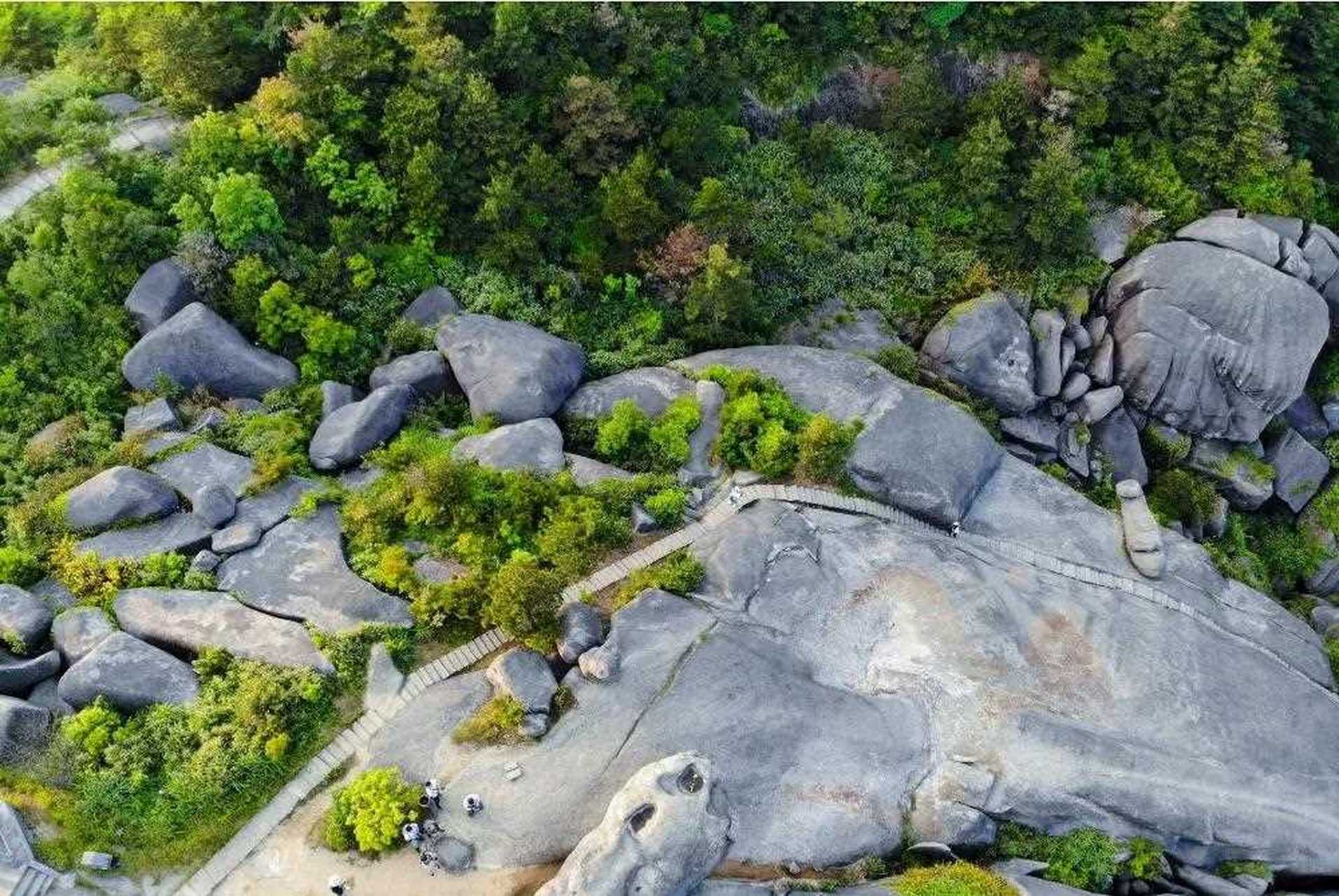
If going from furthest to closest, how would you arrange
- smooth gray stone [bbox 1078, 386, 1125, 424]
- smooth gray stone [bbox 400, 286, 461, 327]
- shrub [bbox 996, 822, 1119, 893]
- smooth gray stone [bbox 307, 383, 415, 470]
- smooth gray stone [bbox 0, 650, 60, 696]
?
smooth gray stone [bbox 1078, 386, 1125, 424], smooth gray stone [bbox 400, 286, 461, 327], smooth gray stone [bbox 307, 383, 415, 470], smooth gray stone [bbox 0, 650, 60, 696], shrub [bbox 996, 822, 1119, 893]

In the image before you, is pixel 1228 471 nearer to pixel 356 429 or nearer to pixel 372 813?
pixel 356 429

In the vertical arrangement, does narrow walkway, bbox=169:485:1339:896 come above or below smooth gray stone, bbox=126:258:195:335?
below

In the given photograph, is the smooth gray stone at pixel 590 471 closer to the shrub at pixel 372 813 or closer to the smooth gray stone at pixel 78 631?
the shrub at pixel 372 813

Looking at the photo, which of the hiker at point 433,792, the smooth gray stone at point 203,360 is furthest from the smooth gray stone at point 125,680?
the smooth gray stone at point 203,360

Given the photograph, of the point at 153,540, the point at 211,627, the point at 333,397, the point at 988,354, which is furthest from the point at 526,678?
the point at 988,354

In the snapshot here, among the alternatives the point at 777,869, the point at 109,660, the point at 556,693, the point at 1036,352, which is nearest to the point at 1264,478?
the point at 1036,352

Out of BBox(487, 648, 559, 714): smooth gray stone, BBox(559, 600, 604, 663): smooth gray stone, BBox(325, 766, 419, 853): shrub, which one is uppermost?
BBox(559, 600, 604, 663): smooth gray stone

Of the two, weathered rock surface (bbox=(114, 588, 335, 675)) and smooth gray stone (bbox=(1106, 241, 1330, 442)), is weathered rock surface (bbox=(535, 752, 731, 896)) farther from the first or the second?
smooth gray stone (bbox=(1106, 241, 1330, 442))

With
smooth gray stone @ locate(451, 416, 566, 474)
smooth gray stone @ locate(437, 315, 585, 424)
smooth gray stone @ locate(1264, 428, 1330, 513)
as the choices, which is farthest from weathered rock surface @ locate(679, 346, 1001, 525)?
smooth gray stone @ locate(1264, 428, 1330, 513)
